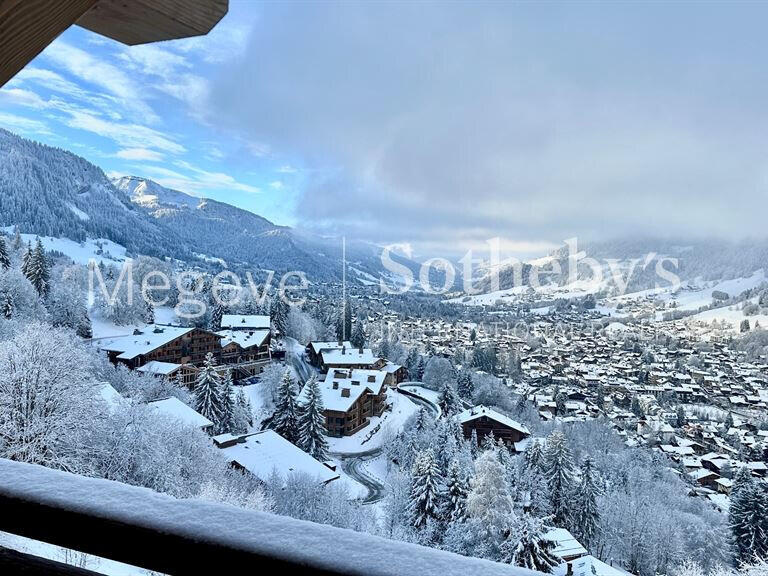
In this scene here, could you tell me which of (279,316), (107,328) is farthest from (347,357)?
(107,328)

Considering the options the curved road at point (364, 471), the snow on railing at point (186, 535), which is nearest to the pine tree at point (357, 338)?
the curved road at point (364, 471)

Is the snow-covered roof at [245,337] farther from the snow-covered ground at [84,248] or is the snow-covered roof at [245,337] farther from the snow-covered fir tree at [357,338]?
the snow-covered ground at [84,248]

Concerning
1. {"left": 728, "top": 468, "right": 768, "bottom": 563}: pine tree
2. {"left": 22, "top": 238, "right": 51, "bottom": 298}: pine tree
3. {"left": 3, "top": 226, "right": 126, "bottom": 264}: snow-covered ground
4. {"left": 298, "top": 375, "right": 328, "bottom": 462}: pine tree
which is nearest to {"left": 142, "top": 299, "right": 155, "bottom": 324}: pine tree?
{"left": 22, "top": 238, "right": 51, "bottom": 298}: pine tree

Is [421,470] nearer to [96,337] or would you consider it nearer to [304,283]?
[96,337]

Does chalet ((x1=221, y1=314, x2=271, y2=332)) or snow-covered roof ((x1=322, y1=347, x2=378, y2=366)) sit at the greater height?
chalet ((x1=221, y1=314, x2=271, y2=332))

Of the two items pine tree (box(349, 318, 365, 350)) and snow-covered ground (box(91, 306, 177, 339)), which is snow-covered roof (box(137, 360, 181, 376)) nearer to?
snow-covered ground (box(91, 306, 177, 339))
